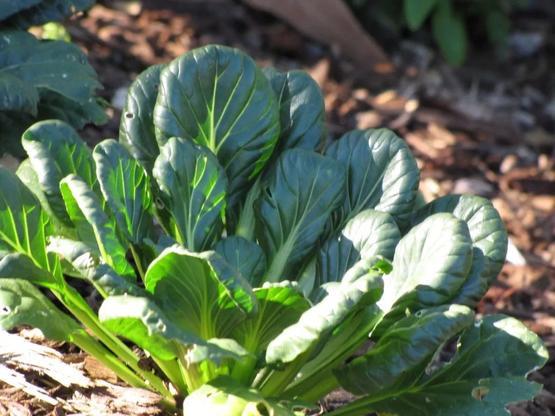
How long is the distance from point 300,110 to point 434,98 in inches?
101

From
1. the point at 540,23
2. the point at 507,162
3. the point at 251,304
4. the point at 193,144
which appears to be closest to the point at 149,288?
the point at 251,304

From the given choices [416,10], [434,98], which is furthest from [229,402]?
[416,10]

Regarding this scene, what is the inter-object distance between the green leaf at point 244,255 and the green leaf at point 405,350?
0.34m

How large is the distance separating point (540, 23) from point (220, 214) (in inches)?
166

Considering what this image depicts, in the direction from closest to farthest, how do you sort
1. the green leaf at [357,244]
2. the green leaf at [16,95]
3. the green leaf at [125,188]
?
1. the green leaf at [125,188]
2. the green leaf at [357,244]
3. the green leaf at [16,95]

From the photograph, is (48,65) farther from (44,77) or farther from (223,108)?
(223,108)

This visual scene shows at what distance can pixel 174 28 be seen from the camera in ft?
17.2

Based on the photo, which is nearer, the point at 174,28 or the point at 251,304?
the point at 251,304

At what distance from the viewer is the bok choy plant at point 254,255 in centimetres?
221

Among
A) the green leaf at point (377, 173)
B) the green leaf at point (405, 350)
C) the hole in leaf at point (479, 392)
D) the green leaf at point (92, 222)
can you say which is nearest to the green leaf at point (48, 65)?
the green leaf at point (92, 222)

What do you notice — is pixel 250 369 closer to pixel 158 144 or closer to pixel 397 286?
pixel 397 286

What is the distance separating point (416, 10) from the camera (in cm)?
546

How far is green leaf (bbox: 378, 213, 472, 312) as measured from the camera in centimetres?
229

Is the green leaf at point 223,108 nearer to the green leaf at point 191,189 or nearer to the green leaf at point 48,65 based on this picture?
the green leaf at point 191,189
